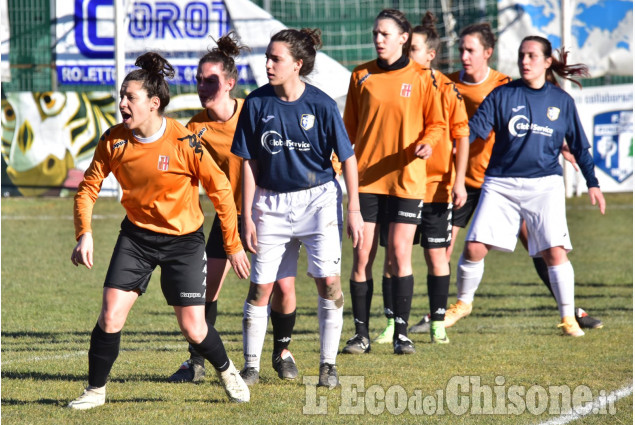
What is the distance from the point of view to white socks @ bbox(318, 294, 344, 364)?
237 inches

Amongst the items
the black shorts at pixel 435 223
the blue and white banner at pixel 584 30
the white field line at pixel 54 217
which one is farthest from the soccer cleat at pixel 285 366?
the blue and white banner at pixel 584 30

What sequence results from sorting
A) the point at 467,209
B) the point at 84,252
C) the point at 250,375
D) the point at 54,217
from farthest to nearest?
1. the point at 54,217
2. the point at 467,209
3. the point at 250,375
4. the point at 84,252

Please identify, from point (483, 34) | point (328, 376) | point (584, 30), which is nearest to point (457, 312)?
point (483, 34)

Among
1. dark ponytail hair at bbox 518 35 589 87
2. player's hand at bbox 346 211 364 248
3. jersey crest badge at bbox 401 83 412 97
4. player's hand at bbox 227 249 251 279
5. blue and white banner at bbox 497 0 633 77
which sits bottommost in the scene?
player's hand at bbox 227 249 251 279

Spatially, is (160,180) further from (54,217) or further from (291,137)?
(54,217)

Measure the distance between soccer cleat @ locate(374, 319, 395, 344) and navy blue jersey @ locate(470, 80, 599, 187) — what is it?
140 cm

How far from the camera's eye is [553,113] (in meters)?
7.67

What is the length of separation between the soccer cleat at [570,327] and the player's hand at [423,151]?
1966mm

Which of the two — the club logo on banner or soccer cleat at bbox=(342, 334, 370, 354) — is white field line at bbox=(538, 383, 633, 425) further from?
the club logo on banner

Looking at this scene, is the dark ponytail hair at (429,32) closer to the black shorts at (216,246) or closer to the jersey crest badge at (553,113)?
the jersey crest badge at (553,113)

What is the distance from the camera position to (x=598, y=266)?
12.1 m

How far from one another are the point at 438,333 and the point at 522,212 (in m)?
1.13

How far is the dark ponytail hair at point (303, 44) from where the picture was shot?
5.88 meters

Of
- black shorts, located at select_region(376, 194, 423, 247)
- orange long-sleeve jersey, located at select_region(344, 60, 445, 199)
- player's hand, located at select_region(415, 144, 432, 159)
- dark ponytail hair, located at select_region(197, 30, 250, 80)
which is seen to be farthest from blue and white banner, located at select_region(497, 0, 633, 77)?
dark ponytail hair, located at select_region(197, 30, 250, 80)
